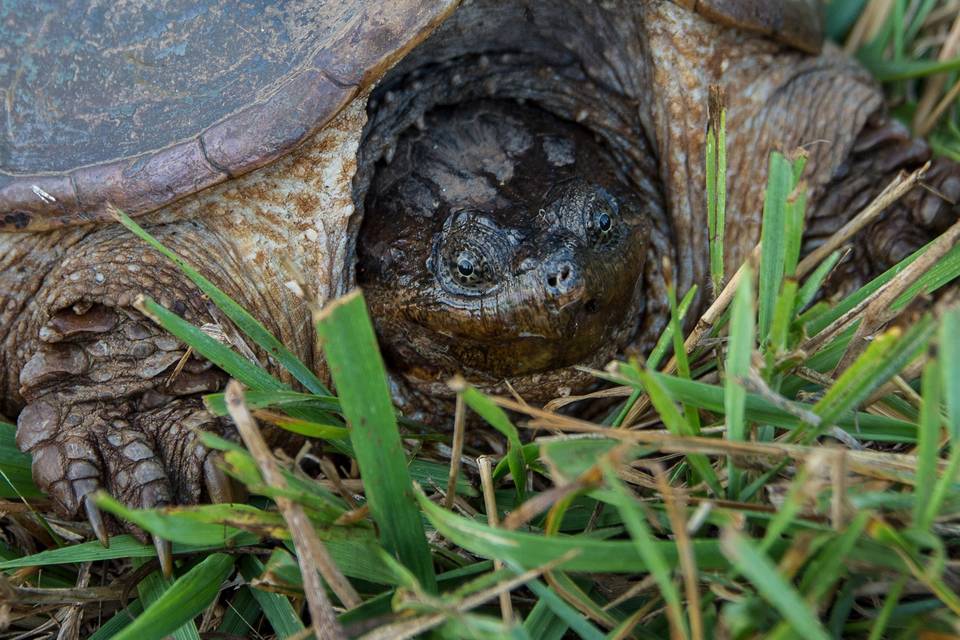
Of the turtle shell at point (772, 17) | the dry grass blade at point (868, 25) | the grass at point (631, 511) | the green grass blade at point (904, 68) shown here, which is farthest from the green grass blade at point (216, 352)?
the dry grass blade at point (868, 25)

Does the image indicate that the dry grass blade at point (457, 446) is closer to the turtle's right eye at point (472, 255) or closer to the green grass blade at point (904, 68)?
the turtle's right eye at point (472, 255)

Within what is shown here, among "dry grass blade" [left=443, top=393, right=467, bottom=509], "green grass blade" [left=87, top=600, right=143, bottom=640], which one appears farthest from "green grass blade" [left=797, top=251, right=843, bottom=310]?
"green grass blade" [left=87, top=600, right=143, bottom=640]

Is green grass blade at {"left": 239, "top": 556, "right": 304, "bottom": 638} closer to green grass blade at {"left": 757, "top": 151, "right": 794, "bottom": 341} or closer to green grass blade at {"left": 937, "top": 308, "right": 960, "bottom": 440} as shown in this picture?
green grass blade at {"left": 757, "top": 151, "right": 794, "bottom": 341}

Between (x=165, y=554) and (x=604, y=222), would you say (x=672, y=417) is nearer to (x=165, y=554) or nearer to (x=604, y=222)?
(x=604, y=222)

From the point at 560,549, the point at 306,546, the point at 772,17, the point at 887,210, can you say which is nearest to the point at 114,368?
the point at 306,546

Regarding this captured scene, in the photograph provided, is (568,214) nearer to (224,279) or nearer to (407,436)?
(407,436)
